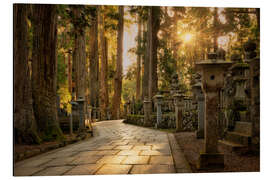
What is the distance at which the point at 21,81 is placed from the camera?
129 inches

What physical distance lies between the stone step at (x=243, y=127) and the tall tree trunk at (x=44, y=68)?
3.25m

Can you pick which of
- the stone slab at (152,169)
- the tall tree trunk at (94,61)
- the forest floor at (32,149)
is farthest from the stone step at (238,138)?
the tall tree trunk at (94,61)

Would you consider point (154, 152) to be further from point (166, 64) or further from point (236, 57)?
point (166, 64)

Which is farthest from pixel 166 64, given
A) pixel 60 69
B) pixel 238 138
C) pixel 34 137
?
pixel 34 137

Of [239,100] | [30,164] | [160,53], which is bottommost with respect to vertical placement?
[30,164]

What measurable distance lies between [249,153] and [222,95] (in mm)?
1390

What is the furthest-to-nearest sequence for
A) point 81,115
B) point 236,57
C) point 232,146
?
point 81,115 < point 236,57 < point 232,146

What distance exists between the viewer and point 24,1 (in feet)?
10.4

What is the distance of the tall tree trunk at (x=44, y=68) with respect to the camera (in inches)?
154

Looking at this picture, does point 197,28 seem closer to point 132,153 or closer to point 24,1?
point 132,153

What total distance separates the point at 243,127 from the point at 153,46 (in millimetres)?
5640

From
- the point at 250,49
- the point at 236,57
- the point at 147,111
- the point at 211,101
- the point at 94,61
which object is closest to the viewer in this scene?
the point at 211,101

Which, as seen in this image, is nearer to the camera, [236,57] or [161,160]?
[161,160]

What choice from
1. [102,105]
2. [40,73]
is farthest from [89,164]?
[102,105]
